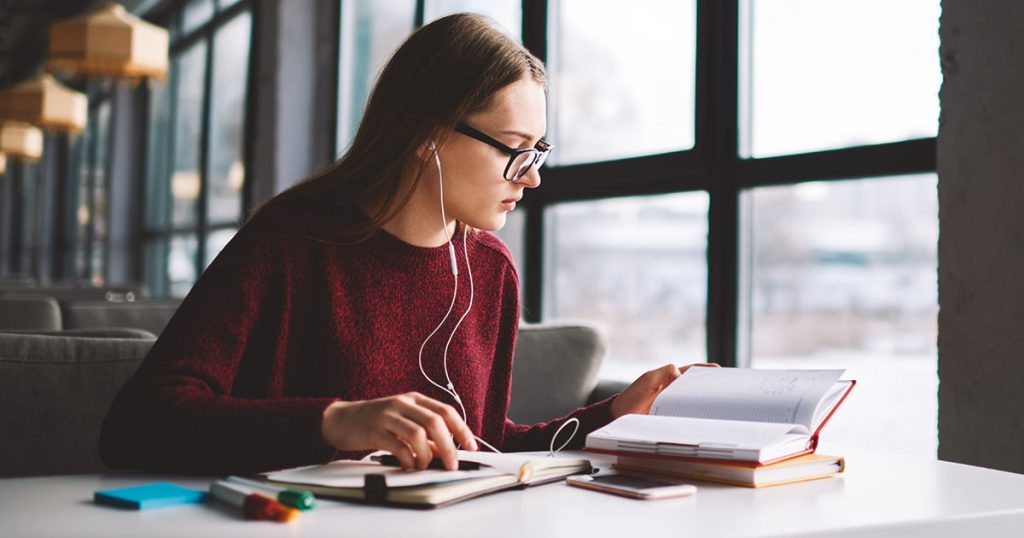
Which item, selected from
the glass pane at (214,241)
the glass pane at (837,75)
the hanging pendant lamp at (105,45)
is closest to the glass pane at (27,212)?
the glass pane at (214,241)

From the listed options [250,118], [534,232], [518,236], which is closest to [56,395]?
[534,232]

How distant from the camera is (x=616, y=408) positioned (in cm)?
133

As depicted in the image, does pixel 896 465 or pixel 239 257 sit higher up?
pixel 239 257

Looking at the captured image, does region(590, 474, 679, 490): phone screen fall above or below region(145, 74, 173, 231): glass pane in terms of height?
below

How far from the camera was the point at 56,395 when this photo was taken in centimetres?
150

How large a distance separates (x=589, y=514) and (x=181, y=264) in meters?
7.19

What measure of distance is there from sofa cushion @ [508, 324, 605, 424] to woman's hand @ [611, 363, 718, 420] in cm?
97

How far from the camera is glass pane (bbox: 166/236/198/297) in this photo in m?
7.23

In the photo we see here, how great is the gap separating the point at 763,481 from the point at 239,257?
66cm

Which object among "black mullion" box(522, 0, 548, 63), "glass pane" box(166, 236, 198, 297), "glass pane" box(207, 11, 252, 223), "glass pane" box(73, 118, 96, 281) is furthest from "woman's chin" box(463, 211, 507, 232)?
"glass pane" box(73, 118, 96, 281)

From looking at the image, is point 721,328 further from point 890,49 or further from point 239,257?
point 239,257

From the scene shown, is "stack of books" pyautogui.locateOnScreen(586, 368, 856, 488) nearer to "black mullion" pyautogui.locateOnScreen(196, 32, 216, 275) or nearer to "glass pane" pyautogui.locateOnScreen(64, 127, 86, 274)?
"black mullion" pyautogui.locateOnScreen(196, 32, 216, 275)

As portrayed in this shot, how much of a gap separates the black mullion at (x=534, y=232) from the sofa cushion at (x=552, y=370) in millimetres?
1018

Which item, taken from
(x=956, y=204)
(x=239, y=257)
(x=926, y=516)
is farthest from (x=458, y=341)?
(x=956, y=204)
